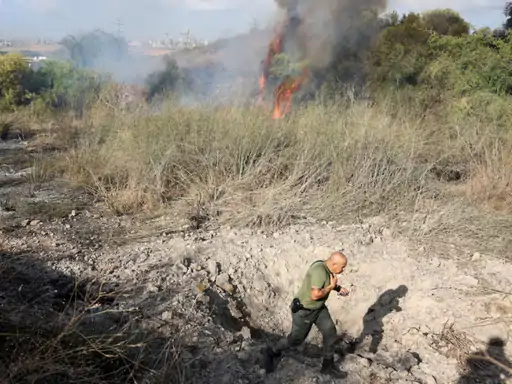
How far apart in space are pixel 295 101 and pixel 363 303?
5.37m

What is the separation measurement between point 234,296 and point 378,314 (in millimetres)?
1282

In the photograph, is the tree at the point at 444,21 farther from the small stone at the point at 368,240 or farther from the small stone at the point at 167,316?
the small stone at the point at 167,316

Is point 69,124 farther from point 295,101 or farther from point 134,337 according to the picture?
point 134,337

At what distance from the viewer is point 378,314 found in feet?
13.9

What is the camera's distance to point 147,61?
44.2 feet

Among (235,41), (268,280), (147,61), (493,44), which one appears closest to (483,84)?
(493,44)

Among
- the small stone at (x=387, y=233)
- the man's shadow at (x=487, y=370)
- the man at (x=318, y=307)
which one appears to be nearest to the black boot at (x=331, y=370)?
the man at (x=318, y=307)

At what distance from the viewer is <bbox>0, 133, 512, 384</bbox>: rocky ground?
312cm

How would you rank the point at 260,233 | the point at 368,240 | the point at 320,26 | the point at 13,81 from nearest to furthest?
the point at 368,240, the point at 260,233, the point at 320,26, the point at 13,81

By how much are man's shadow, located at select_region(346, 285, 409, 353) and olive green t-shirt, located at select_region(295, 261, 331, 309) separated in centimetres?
80

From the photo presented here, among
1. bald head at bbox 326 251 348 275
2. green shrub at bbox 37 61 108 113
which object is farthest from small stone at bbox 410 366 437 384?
green shrub at bbox 37 61 108 113

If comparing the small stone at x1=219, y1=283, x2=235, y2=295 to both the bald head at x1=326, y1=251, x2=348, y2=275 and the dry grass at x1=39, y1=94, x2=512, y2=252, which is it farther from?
the bald head at x1=326, y1=251, x2=348, y2=275

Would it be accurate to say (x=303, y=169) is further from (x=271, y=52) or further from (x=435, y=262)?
(x=271, y=52)

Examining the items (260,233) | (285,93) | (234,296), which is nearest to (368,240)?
(260,233)
